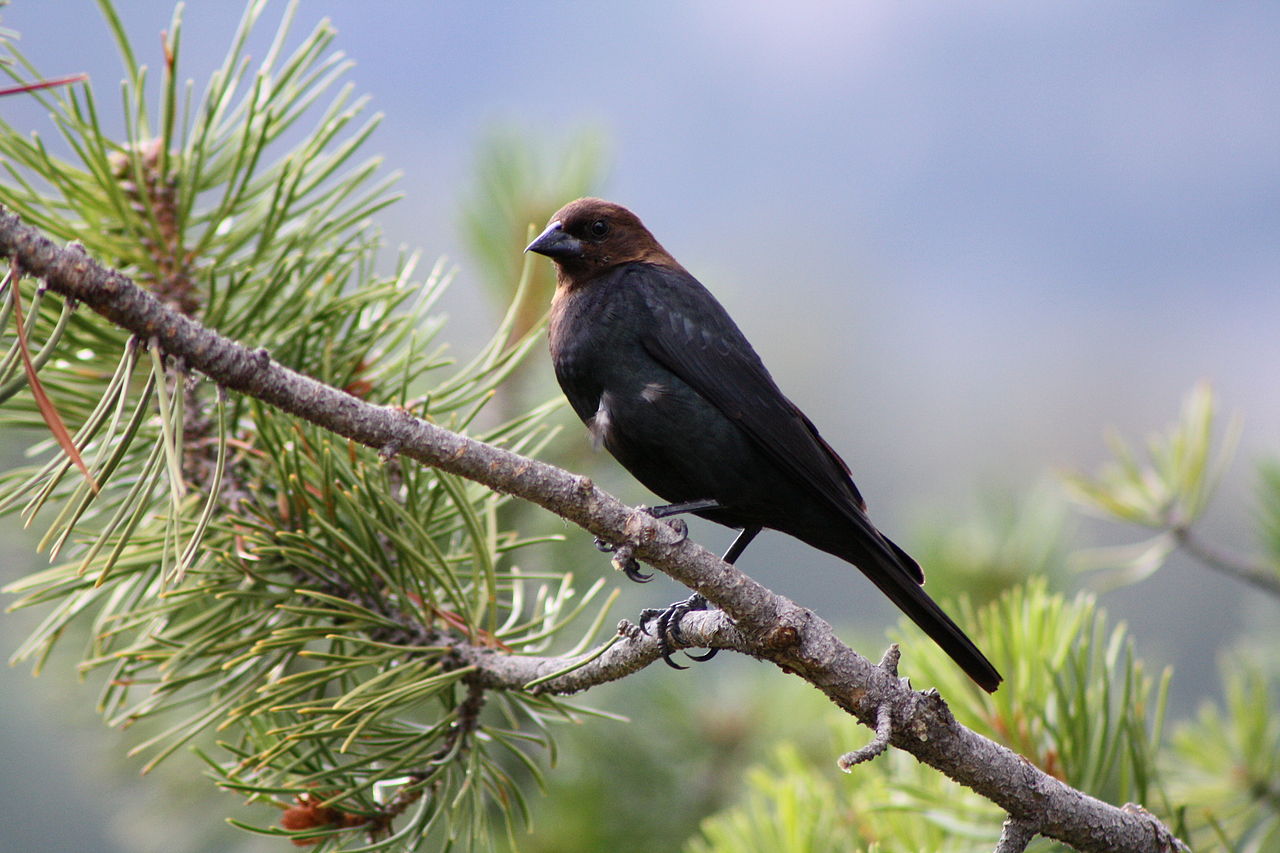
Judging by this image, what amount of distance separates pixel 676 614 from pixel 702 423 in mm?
613

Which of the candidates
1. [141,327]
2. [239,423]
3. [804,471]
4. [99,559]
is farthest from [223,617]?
[804,471]

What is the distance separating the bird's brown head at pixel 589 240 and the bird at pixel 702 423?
204mm

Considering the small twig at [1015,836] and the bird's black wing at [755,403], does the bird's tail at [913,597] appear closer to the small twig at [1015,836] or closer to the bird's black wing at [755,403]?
the bird's black wing at [755,403]

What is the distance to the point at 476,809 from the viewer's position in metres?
1.66

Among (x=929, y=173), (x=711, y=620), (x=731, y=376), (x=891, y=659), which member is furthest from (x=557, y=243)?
(x=929, y=173)

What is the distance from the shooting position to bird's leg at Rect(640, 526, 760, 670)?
1.57m

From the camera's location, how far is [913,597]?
2162 millimetres

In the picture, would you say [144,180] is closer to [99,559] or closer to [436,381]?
[99,559]

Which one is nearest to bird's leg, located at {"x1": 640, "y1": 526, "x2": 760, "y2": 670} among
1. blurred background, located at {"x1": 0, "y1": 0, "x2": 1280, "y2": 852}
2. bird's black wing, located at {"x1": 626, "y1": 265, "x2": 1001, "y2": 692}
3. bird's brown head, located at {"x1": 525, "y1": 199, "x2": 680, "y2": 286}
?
bird's black wing, located at {"x1": 626, "y1": 265, "x2": 1001, "y2": 692}

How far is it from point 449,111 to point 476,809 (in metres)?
70.4

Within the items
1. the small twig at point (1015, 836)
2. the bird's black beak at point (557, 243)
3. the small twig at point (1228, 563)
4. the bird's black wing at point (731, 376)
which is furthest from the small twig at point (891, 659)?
the bird's black beak at point (557, 243)

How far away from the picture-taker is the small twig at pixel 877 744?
1.21 meters

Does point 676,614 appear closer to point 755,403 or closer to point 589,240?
point 755,403

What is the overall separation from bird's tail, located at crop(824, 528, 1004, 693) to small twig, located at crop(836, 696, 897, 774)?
21.2 inches
